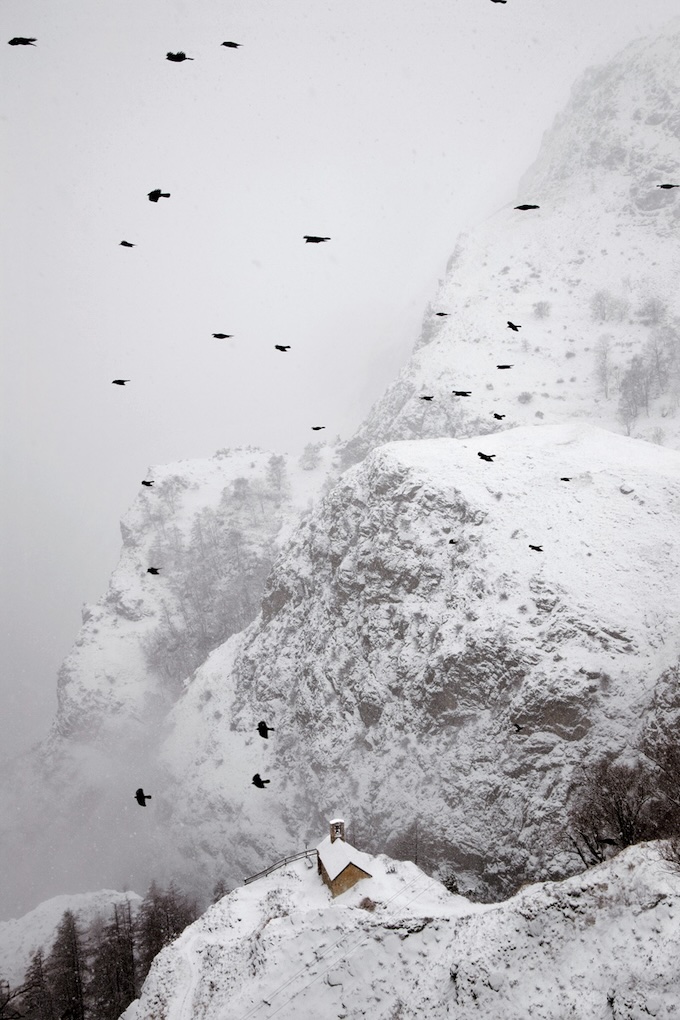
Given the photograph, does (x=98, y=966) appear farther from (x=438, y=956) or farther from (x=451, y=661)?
(x=451, y=661)

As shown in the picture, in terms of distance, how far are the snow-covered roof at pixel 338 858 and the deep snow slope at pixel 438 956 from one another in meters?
1.21

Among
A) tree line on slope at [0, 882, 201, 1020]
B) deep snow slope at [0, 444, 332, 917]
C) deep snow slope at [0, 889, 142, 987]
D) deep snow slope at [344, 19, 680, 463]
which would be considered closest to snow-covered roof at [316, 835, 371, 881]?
tree line on slope at [0, 882, 201, 1020]

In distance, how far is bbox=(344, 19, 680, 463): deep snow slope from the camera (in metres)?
91.7

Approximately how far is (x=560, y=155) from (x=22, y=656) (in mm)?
256614

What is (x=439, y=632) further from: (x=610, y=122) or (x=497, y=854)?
(x=610, y=122)

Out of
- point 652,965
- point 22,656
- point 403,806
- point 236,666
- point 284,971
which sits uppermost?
point 652,965

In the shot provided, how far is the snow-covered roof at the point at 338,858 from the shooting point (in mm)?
28297

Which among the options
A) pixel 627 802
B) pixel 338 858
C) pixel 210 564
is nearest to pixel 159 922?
pixel 338 858

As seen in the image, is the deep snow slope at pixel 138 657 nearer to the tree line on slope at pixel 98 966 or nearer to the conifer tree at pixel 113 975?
the tree line on slope at pixel 98 966

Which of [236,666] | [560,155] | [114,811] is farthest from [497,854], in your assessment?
[560,155]

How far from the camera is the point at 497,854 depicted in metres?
36.2

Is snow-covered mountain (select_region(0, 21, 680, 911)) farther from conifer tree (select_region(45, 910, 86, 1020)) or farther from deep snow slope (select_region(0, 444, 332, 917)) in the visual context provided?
conifer tree (select_region(45, 910, 86, 1020))

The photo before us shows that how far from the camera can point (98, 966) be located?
130 feet

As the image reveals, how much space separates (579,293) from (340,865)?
124 meters
